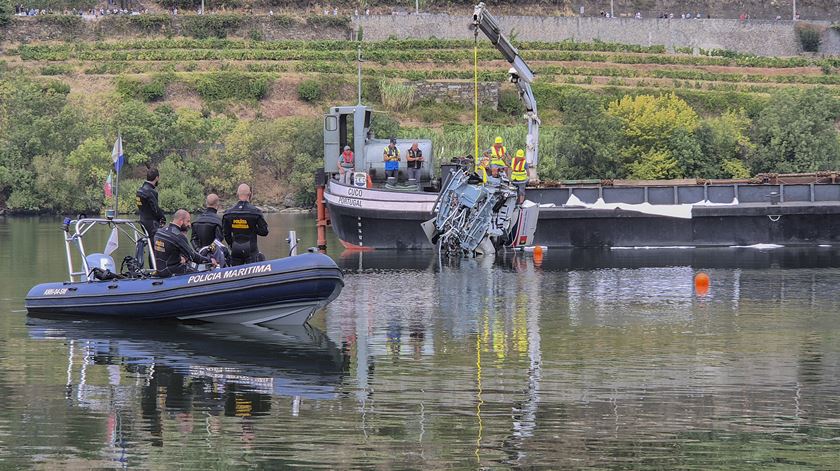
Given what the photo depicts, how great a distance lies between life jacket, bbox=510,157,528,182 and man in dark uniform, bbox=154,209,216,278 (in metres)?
17.1

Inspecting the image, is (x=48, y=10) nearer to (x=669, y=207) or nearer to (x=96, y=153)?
(x=96, y=153)

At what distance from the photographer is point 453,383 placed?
19188mm

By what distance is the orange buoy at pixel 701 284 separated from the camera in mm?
30281

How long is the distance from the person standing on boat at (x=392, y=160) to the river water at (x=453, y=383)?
11576mm

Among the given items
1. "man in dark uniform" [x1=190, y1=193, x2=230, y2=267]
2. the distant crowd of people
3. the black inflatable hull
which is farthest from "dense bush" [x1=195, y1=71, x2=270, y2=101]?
"man in dark uniform" [x1=190, y1=193, x2=230, y2=267]

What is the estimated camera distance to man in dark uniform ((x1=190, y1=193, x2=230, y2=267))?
24.8m

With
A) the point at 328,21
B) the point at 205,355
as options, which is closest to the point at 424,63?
the point at 328,21

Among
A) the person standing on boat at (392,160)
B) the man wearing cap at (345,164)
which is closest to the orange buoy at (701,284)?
the person standing on boat at (392,160)

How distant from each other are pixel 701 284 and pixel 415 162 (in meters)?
13.2

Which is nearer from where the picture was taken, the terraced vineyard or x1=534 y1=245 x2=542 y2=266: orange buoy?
x1=534 y1=245 x2=542 y2=266: orange buoy

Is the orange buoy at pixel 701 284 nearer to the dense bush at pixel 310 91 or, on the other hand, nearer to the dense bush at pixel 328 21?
the dense bush at pixel 310 91

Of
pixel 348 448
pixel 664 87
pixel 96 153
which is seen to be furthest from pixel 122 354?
pixel 664 87

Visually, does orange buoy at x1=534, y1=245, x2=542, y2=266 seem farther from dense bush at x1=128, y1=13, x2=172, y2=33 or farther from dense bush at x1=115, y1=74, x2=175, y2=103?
dense bush at x1=128, y1=13, x2=172, y2=33

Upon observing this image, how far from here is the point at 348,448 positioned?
Result: 15414 millimetres
